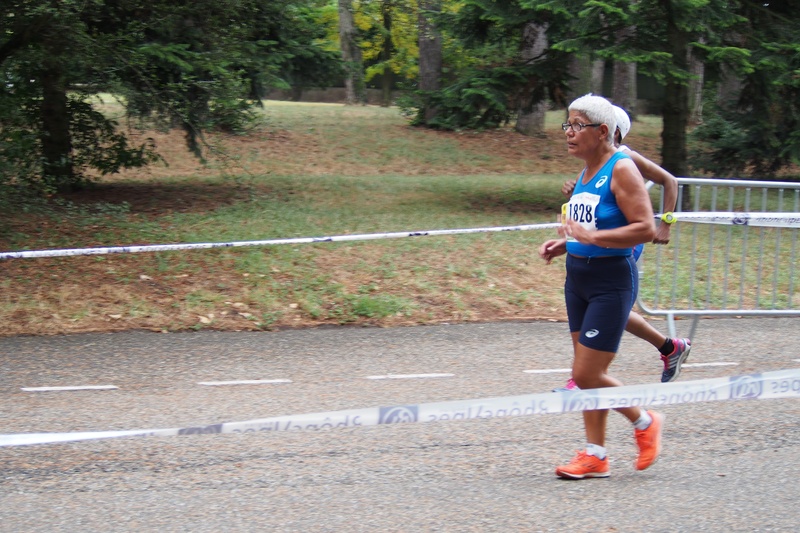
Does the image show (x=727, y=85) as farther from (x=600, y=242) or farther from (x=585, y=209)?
(x=600, y=242)

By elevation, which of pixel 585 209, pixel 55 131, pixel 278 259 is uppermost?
pixel 55 131

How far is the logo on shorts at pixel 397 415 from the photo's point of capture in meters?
3.90

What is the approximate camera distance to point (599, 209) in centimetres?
438

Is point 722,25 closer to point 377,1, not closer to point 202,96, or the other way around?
point 377,1

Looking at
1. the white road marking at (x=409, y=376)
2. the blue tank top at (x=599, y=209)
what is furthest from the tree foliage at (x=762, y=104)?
the blue tank top at (x=599, y=209)

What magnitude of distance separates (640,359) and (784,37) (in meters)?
8.17

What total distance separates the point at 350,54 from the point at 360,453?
27256 mm

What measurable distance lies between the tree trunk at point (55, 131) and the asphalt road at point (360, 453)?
14.0ft

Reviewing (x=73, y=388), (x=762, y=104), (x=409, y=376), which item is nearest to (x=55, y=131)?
(x=73, y=388)

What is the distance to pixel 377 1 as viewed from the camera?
53.1 feet

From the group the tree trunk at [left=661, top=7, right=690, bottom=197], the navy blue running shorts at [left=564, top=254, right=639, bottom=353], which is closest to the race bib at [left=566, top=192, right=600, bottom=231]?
the navy blue running shorts at [left=564, top=254, right=639, bottom=353]

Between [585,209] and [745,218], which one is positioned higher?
[585,209]

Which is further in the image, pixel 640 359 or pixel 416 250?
pixel 416 250

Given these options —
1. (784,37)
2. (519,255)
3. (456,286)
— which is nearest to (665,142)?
(784,37)
